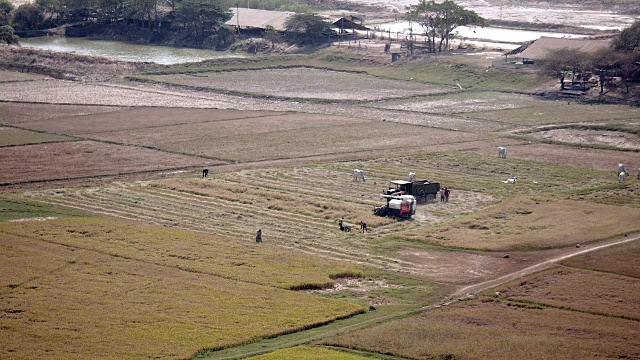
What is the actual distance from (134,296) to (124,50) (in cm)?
8630

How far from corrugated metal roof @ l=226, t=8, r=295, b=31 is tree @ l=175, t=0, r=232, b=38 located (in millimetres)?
1667

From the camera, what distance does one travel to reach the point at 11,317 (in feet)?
116

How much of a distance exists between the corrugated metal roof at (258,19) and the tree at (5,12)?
87.0ft

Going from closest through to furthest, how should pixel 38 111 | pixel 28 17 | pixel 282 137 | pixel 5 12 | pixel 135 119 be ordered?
1. pixel 282 137
2. pixel 135 119
3. pixel 38 111
4. pixel 5 12
5. pixel 28 17

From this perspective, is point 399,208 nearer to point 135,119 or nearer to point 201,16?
point 135,119

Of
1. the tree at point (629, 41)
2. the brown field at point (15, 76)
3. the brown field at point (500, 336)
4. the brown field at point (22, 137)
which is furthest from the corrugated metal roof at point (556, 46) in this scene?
the brown field at point (500, 336)

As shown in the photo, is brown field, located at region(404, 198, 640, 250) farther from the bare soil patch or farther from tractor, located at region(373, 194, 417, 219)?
the bare soil patch

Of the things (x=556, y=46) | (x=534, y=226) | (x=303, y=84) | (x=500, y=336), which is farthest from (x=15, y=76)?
(x=500, y=336)

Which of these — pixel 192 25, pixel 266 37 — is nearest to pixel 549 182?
pixel 266 37

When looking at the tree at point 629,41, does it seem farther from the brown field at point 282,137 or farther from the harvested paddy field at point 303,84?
the brown field at point 282,137

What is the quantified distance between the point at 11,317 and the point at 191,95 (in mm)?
56940

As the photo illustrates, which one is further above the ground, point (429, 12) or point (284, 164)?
point (429, 12)

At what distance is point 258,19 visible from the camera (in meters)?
128

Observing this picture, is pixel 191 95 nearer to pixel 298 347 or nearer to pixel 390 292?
pixel 390 292
